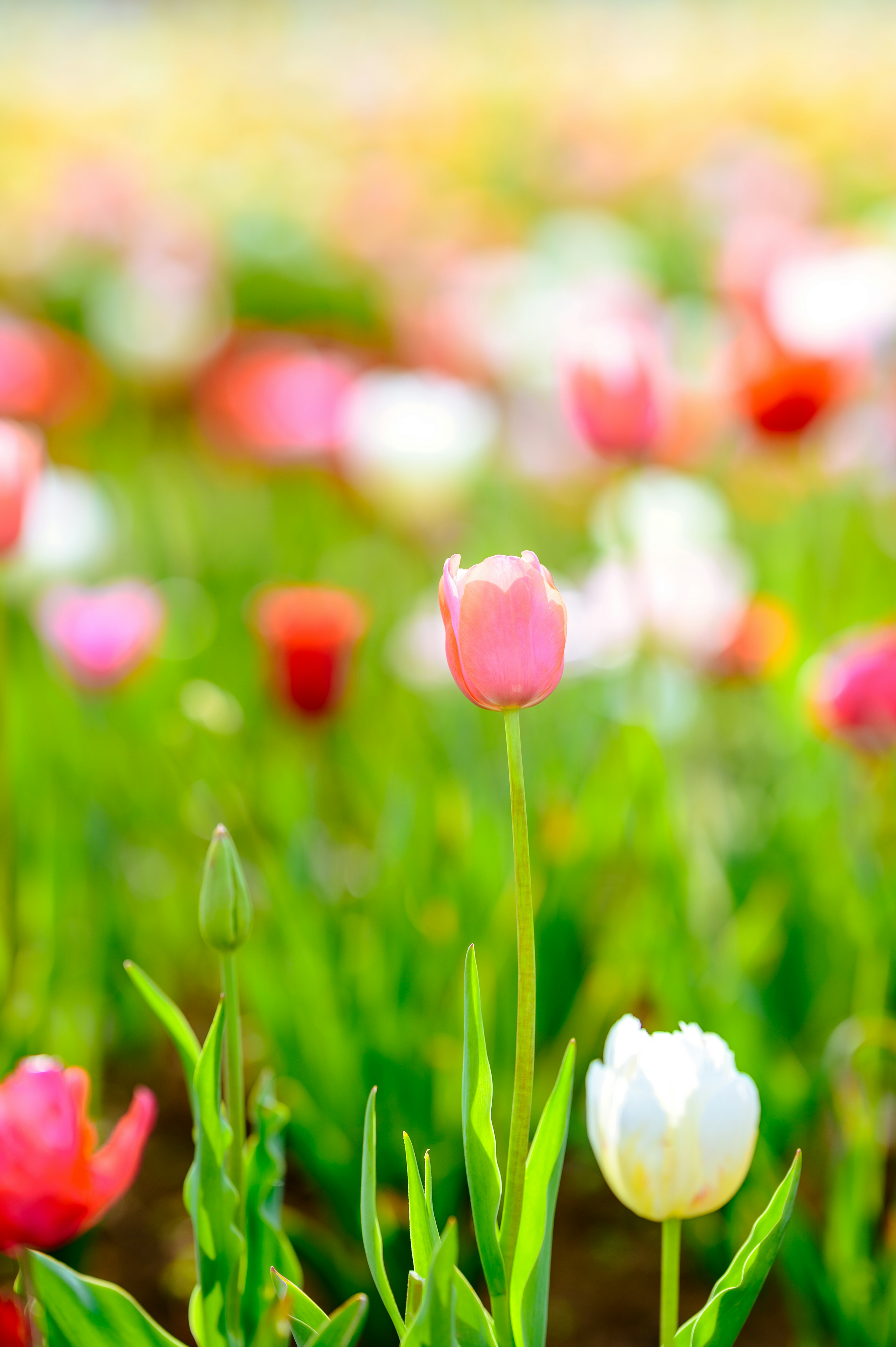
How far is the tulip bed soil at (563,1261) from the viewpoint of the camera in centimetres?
91

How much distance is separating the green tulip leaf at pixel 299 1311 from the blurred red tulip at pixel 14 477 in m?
0.59

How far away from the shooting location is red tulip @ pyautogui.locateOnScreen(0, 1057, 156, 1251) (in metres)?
0.60

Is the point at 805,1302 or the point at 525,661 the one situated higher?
the point at 525,661

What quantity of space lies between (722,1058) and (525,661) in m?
0.19

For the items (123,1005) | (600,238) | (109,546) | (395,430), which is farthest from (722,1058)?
(600,238)

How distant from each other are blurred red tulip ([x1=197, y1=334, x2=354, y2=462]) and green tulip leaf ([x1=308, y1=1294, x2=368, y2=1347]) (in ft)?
4.92

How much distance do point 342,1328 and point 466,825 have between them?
1.93ft

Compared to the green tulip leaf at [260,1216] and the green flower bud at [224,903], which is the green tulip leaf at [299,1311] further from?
the green flower bud at [224,903]

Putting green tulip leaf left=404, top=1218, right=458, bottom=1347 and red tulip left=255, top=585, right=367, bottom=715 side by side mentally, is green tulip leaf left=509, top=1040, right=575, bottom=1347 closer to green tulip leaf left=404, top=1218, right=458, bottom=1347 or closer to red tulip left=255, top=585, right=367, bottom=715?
green tulip leaf left=404, top=1218, right=458, bottom=1347

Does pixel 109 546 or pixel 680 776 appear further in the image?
pixel 109 546

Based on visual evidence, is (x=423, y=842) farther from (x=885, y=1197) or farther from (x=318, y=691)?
(x=885, y=1197)

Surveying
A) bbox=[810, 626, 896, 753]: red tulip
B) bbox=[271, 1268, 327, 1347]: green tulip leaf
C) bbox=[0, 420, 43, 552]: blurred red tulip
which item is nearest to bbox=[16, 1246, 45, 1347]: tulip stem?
bbox=[271, 1268, 327, 1347]: green tulip leaf

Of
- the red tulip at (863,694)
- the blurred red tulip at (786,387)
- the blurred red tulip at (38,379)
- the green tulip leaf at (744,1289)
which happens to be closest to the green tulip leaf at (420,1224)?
the green tulip leaf at (744,1289)

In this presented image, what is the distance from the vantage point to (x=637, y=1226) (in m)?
1.00
